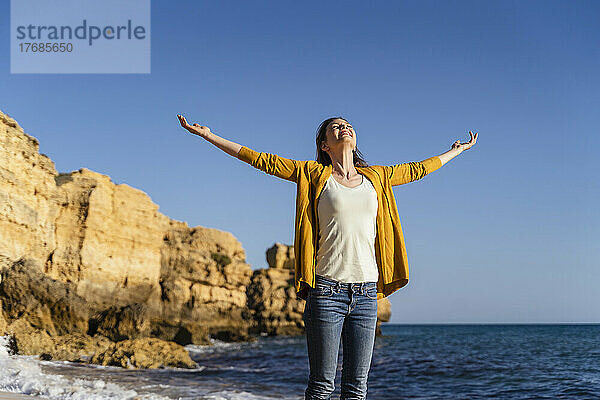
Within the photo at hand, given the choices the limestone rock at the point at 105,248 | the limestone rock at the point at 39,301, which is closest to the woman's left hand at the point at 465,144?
the limestone rock at the point at 39,301

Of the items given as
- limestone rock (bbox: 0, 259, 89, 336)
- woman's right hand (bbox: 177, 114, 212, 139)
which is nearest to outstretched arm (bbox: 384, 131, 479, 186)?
woman's right hand (bbox: 177, 114, 212, 139)

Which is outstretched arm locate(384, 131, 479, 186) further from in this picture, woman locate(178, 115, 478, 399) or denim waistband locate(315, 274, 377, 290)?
denim waistband locate(315, 274, 377, 290)

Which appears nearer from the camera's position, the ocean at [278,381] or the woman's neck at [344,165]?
the woman's neck at [344,165]

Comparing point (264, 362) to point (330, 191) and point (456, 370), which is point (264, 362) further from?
point (330, 191)

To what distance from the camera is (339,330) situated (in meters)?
2.86

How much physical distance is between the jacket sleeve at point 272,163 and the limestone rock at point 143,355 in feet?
35.0

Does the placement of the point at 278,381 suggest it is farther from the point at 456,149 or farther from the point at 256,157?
the point at 256,157

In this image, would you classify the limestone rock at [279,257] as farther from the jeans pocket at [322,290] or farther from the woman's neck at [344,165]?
the jeans pocket at [322,290]

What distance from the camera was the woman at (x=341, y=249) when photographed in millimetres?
2850

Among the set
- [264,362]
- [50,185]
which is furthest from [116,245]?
[264,362]

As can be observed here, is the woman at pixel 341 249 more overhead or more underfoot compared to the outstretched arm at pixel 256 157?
more underfoot

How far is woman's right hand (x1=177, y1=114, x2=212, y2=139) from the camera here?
3.14 metres

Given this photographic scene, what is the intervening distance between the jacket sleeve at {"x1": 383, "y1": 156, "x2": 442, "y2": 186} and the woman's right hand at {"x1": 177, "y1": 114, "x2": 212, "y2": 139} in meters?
1.07

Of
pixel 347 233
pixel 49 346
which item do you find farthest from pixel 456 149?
pixel 49 346
